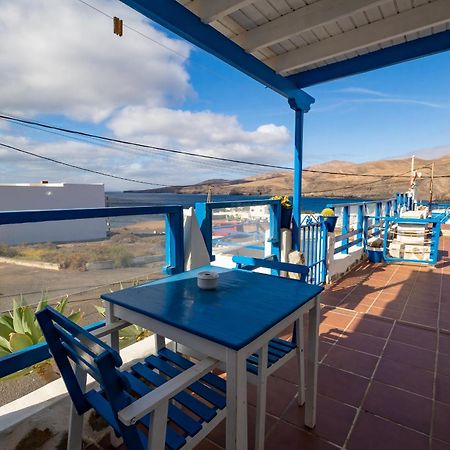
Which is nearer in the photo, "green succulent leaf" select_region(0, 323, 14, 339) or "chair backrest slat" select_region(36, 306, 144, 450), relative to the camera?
"chair backrest slat" select_region(36, 306, 144, 450)

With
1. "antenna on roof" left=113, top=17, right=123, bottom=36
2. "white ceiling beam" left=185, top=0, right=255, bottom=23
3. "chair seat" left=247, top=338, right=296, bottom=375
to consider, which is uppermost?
"white ceiling beam" left=185, top=0, right=255, bottom=23

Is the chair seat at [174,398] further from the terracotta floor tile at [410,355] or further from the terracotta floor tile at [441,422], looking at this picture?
the terracotta floor tile at [410,355]

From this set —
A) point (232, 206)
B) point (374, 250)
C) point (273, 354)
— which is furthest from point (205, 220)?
point (374, 250)

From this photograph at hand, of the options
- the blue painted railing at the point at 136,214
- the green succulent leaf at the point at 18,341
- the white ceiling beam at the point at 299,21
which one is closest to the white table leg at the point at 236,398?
the blue painted railing at the point at 136,214

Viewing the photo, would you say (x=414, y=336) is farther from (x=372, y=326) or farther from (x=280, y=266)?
(x=280, y=266)

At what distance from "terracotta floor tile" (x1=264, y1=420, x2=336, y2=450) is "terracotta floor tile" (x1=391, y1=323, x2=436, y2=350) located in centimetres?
160

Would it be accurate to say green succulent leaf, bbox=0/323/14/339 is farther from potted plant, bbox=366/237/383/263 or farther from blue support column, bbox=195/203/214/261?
potted plant, bbox=366/237/383/263

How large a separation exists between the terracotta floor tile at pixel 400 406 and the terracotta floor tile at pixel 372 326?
2.89 ft

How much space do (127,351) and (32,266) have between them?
27.1 feet

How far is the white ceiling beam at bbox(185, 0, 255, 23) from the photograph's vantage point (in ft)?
6.80

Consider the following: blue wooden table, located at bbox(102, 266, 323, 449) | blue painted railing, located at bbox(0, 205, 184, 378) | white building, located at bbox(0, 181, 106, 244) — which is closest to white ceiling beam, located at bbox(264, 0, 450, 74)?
A: blue painted railing, located at bbox(0, 205, 184, 378)

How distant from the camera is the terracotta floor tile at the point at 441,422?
1.64 m

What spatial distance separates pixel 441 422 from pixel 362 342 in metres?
0.96

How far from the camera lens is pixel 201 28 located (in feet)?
7.68
